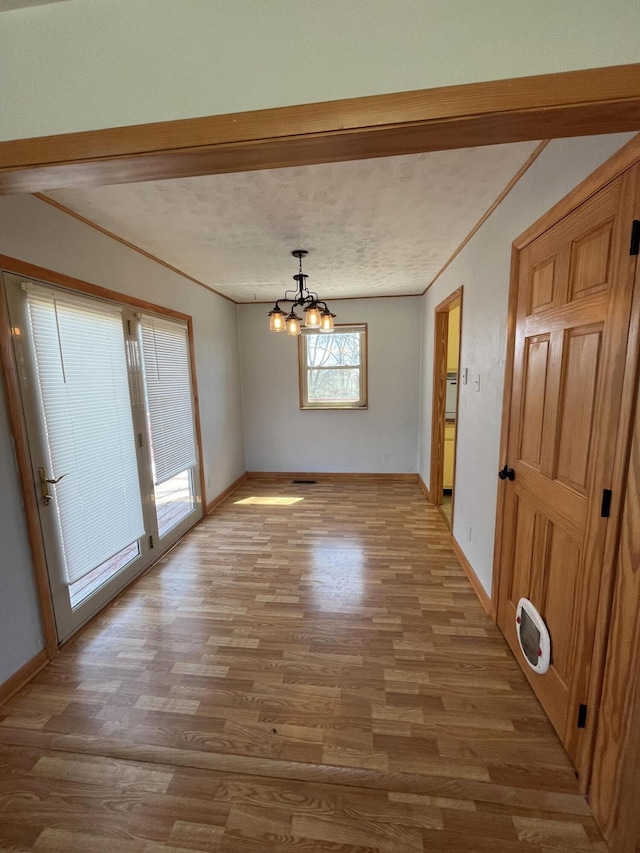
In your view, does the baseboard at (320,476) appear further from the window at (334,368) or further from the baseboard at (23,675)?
the baseboard at (23,675)

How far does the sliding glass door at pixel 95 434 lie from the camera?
188 centimetres

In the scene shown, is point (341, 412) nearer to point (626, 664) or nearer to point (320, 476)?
point (320, 476)

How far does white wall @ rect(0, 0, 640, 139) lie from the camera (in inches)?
31.1

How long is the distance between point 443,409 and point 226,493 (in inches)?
117

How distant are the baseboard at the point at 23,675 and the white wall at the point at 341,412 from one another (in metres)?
3.54

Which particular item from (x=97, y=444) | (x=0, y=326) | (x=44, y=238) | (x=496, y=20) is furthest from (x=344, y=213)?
(x=97, y=444)

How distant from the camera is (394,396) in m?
4.85

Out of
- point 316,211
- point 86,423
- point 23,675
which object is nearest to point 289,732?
point 23,675

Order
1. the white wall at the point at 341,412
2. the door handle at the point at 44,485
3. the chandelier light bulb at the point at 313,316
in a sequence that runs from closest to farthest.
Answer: the door handle at the point at 44,485, the chandelier light bulb at the point at 313,316, the white wall at the point at 341,412

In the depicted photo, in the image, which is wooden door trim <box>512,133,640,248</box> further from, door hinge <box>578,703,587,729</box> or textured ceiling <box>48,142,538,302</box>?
door hinge <box>578,703,587,729</box>

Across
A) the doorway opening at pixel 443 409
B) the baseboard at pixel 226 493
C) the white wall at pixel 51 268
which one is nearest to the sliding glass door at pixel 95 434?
the white wall at pixel 51 268

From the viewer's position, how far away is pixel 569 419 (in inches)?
Result: 53.7

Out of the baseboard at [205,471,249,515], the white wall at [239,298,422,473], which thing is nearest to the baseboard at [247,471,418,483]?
the white wall at [239,298,422,473]

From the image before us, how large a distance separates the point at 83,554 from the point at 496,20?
296 centimetres
